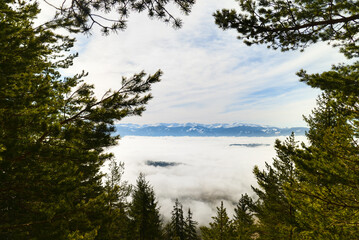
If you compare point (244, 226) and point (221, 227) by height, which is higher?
point (221, 227)

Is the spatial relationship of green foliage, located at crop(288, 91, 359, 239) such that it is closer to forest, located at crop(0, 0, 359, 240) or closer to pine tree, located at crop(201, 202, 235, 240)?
forest, located at crop(0, 0, 359, 240)

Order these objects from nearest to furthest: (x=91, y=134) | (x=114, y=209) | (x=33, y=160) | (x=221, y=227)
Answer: (x=33, y=160)
(x=91, y=134)
(x=114, y=209)
(x=221, y=227)

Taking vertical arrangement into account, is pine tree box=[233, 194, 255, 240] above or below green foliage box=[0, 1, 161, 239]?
below

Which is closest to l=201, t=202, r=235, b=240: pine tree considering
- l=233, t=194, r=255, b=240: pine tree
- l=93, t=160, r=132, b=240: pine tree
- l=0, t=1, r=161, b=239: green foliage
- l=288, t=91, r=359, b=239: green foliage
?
l=233, t=194, r=255, b=240: pine tree

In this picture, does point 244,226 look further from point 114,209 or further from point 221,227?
point 114,209

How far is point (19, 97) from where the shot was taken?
4215mm

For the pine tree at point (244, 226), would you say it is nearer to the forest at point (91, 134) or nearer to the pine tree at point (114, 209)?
the forest at point (91, 134)

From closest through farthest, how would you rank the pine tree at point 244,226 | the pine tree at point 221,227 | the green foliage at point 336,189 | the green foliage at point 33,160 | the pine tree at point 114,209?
the green foliage at point 33,160
the green foliage at point 336,189
the pine tree at point 114,209
the pine tree at point 244,226
the pine tree at point 221,227

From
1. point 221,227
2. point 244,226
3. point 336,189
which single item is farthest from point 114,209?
point 336,189

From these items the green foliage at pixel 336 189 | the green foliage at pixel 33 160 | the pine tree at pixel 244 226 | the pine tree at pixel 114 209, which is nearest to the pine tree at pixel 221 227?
the pine tree at pixel 244 226

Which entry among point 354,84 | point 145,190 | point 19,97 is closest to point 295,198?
point 354,84

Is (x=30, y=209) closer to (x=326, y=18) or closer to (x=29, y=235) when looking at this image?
(x=29, y=235)

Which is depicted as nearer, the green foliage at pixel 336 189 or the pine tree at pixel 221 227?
the green foliage at pixel 336 189

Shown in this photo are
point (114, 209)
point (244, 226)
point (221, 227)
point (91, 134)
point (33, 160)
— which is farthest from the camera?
point (244, 226)
